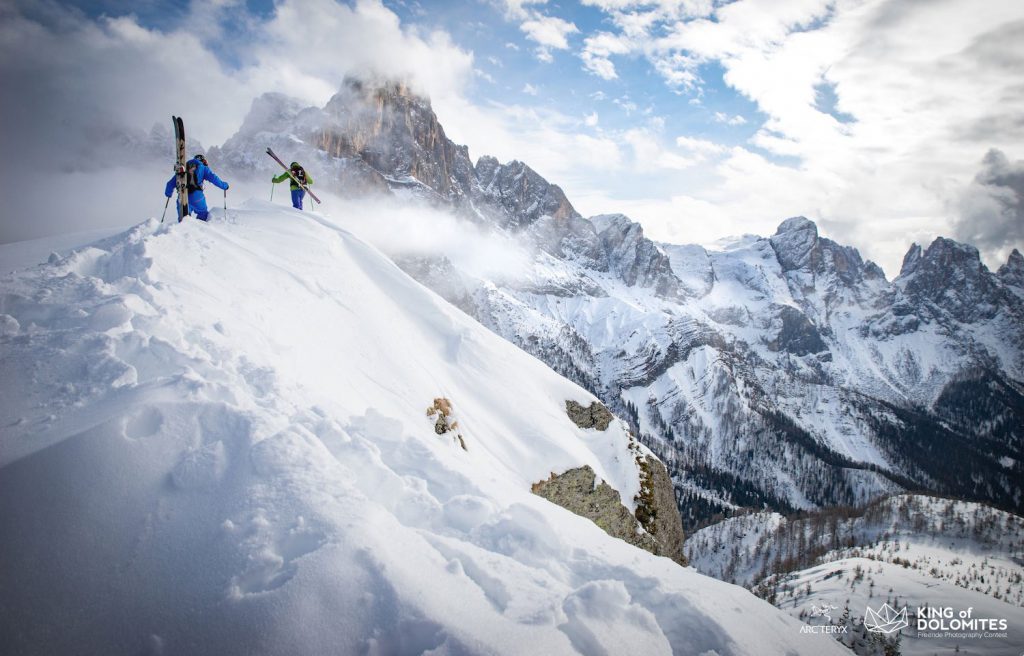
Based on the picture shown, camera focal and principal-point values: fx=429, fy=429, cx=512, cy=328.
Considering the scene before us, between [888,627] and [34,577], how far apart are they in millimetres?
54331

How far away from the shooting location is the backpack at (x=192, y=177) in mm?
15195

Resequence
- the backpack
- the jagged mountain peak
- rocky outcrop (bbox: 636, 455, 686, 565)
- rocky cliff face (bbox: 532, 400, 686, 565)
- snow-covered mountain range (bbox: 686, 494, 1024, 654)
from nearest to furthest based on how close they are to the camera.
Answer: the backpack
rocky cliff face (bbox: 532, 400, 686, 565)
rocky outcrop (bbox: 636, 455, 686, 565)
snow-covered mountain range (bbox: 686, 494, 1024, 654)
the jagged mountain peak

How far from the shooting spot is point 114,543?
4504 mm

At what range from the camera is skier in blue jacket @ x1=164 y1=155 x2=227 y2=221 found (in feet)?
50.0

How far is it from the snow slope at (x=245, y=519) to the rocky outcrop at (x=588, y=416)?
11299 mm

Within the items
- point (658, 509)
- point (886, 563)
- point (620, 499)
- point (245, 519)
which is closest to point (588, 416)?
point (620, 499)

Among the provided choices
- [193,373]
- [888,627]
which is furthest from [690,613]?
[888,627]

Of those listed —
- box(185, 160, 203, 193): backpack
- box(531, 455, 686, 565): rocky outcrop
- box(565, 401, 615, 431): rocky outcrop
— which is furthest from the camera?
box(565, 401, 615, 431): rocky outcrop

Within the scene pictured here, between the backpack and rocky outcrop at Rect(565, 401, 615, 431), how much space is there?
17.4m

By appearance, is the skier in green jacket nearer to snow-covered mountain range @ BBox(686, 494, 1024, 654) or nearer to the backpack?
the backpack

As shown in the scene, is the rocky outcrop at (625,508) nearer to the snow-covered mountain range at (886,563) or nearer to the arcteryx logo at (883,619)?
the snow-covered mountain range at (886,563)

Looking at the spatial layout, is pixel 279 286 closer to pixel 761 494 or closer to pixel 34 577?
pixel 34 577

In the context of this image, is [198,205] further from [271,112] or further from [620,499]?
[271,112]

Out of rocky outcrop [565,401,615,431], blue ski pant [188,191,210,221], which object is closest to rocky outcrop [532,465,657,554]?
rocky outcrop [565,401,615,431]
